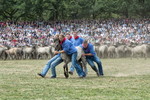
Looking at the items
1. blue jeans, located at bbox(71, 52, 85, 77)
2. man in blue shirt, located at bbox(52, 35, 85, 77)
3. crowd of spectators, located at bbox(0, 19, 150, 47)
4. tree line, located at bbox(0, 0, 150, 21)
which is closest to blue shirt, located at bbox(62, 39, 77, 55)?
man in blue shirt, located at bbox(52, 35, 85, 77)

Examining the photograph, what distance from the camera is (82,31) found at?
151 feet

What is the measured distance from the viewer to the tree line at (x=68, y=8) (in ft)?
164

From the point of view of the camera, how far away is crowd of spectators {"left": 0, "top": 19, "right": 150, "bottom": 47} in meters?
42.2

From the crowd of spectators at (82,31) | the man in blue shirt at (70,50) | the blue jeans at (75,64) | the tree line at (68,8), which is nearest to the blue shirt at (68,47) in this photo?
the man in blue shirt at (70,50)

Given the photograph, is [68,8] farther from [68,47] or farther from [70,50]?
[68,47]

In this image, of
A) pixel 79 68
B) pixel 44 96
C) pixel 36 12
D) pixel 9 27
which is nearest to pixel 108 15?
pixel 36 12

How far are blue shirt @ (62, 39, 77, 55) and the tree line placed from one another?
109 ft

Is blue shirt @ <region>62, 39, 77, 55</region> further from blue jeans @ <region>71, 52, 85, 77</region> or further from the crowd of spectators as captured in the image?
the crowd of spectators

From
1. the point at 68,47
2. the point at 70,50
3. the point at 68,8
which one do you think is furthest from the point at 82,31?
the point at 68,47

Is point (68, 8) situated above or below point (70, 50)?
above

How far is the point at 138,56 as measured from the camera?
1474 inches

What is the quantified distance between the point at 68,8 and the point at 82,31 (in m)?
6.58

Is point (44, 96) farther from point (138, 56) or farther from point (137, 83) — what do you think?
point (138, 56)

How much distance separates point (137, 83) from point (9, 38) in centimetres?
2940
